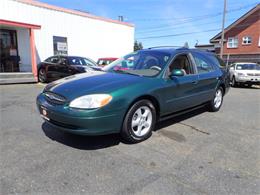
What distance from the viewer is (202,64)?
545 cm

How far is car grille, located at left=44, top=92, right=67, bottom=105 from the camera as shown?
3.36m

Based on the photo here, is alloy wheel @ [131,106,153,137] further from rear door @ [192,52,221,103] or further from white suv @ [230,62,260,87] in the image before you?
white suv @ [230,62,260,87]

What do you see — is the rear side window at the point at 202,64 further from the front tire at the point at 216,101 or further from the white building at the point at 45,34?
the white building at the point at 45,34

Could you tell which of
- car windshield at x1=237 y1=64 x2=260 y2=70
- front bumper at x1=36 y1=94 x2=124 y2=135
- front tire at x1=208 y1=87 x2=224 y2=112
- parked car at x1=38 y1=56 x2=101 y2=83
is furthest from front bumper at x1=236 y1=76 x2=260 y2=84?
front bumper at x1=36 y1=94 x2=124 y2=135

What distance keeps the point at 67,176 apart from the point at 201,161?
6.08 feet

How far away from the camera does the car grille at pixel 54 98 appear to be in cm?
336

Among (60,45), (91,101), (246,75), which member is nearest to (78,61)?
(60,45)

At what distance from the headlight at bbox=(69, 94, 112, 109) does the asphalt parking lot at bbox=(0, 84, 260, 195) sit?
2.37 ft

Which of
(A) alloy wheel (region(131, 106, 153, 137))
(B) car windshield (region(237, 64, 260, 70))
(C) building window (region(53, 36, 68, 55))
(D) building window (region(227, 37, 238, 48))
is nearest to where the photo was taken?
(A) alloy wheel (region(131, 106, 153, 137))

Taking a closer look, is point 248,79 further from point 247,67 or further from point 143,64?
point 143,64

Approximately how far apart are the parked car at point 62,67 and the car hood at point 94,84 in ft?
19.4

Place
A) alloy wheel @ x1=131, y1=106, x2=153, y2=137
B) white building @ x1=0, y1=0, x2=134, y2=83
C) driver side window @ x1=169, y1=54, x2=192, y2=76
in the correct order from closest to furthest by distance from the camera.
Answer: alloy wheel @ x1=131, y1=106, x2=153, y2=137 < driver side window @ x1=169, y1=54, x2=192, y2=76 < white building @ x1=0, y1=0, x2=134, y2=83

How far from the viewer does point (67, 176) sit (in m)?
2.72

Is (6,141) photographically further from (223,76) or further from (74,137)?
(223,76)
